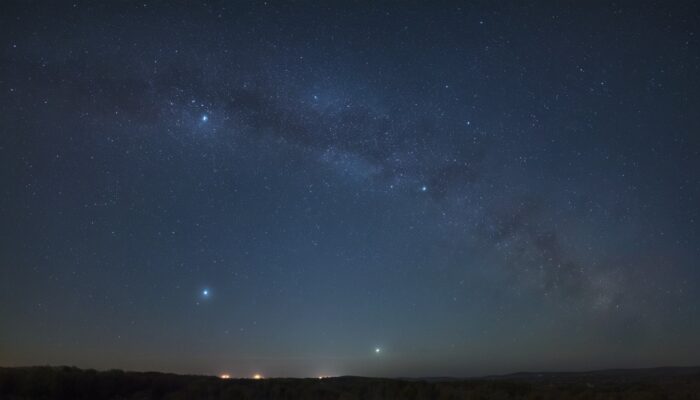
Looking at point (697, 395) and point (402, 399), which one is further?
point (697, 395)

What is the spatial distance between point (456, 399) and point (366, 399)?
10.6ft

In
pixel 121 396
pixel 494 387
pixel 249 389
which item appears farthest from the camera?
pixel 494 387

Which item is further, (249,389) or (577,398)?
(249,389)

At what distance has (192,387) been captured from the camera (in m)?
20.3

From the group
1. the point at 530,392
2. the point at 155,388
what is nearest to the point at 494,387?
the point at 530,392

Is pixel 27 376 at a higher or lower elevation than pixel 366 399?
higher

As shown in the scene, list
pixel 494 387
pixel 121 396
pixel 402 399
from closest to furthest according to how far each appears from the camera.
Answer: pixel 402 399 → pixel 121 396 → pixel 494 387

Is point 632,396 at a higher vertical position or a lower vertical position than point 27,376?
lower

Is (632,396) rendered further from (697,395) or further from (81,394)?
(81,394)

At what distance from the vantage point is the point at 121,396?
19172mm

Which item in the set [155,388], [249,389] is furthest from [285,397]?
[155,388]

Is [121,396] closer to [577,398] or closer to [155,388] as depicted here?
[155,388]

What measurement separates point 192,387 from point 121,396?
8.33ft

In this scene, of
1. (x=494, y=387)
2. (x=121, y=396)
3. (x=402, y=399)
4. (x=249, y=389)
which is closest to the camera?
(x=402, y=399)
